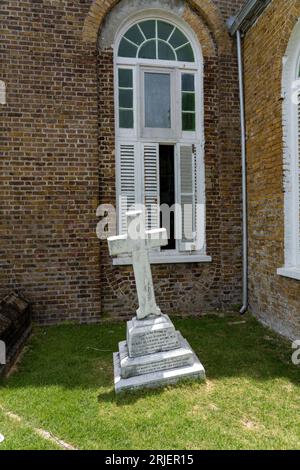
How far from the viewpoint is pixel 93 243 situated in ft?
21.4

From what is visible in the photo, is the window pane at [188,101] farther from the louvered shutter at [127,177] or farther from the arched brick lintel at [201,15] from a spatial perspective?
the louvered shutter at [127,177]

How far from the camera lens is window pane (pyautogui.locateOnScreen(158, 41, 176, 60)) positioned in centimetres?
684

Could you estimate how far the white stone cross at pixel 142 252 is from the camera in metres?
4.33

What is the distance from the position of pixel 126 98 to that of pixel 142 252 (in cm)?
355

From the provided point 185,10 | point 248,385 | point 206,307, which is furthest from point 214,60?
point 248,385

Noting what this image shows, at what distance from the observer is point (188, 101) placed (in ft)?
22.9

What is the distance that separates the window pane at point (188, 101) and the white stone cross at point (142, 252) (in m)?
3.45

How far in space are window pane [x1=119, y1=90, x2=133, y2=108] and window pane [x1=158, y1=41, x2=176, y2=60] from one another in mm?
878

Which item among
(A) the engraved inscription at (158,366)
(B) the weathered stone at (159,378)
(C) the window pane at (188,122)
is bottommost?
(B) the weathered stone at (159,378)

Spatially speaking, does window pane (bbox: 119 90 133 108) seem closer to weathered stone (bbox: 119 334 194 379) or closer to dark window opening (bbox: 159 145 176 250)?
dark window opening (bbox: 159 145 176 250)

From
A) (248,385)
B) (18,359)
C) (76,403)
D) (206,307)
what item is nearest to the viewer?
(76,403)

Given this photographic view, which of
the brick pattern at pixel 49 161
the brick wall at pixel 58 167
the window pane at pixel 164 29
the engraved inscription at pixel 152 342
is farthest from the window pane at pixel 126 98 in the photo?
the engraved inscription at pixel 152 342

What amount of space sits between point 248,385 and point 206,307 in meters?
2.91

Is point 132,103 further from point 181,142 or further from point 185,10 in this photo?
point 185,10
